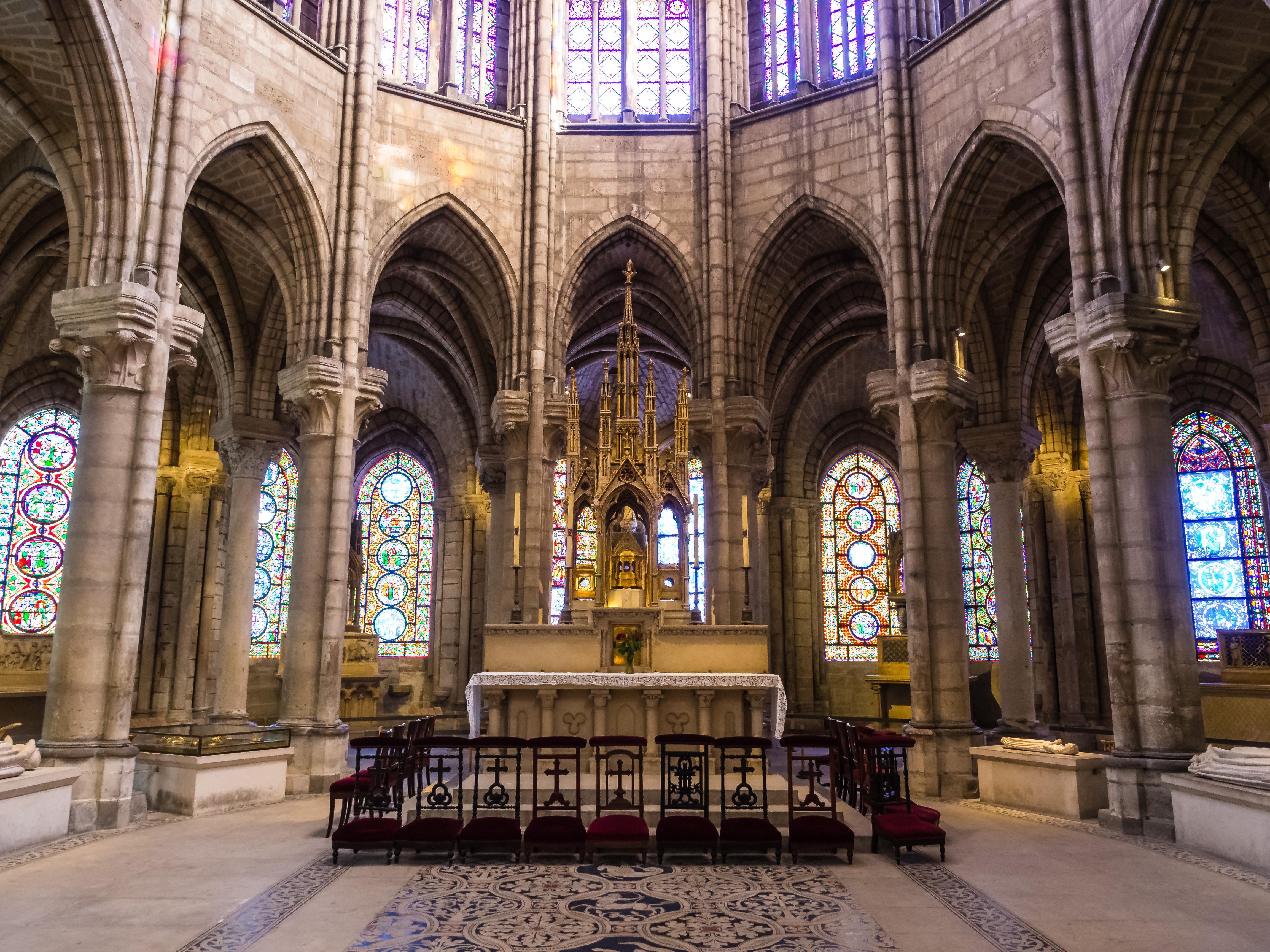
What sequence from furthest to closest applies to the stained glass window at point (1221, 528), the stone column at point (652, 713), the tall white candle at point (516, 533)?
1. the stained glass window at point (1221, 528)
2. the tall white candle at point (516, 533)
3. the stone column at point (652, 713)

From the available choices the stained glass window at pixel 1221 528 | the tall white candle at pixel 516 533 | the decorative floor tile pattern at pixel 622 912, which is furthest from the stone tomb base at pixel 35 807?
the stained glass window at pixel 1221 528

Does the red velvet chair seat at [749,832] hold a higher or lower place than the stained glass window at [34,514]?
lower

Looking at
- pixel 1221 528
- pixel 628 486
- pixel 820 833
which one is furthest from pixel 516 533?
pixel 1221 528

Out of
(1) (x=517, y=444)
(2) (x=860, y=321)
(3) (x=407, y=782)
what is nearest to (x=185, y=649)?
(1) (x=517, y=444)

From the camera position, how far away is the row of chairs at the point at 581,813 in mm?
8766

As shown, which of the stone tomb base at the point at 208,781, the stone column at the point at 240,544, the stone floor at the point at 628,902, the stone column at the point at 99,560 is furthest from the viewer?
the stone column at the point at 240,544

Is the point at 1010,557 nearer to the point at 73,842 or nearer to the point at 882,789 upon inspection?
the point at 882,789

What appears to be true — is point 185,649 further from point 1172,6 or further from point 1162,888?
point 1172,6

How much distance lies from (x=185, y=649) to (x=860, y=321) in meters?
18.8

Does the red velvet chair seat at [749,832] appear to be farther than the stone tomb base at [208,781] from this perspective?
No

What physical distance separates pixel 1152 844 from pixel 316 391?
13.0 meters

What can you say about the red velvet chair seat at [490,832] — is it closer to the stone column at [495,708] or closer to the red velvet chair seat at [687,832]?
the red velvet chair seat at [687,832]

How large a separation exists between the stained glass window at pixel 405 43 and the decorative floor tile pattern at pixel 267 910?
50.5 ft

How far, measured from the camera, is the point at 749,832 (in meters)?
8.74
